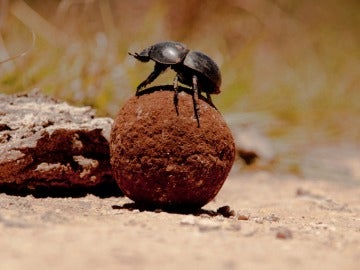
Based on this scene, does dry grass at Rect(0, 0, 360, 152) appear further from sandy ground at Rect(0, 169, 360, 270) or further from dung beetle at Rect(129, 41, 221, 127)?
sandy ground at Rect(0, 169, 360, 270)

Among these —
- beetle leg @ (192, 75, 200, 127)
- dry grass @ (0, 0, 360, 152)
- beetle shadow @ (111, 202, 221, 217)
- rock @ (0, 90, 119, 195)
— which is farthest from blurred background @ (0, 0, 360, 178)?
beetle leg @ (192, 75, 200, 127)

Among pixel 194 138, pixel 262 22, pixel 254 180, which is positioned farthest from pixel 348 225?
pixel 262 22

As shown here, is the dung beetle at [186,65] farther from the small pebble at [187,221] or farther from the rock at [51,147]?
the rock at [51,147]

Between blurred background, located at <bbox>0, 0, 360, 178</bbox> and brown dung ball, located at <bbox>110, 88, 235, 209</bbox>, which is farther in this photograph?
blurred background, located at <bbox>0, 0, 360, 178</bbox>

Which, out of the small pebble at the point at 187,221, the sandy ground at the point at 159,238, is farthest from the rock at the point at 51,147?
the small pebble at the point at 187,221

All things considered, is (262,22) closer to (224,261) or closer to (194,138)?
(194,138)
